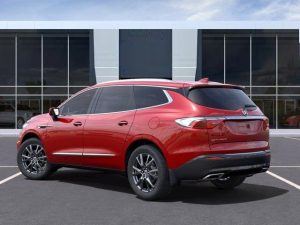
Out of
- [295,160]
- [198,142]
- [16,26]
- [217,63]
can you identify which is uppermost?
[16,26]

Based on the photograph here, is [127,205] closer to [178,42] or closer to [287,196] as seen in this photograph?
[287,196]

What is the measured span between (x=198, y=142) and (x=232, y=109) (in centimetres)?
73

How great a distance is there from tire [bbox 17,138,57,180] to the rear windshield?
3.14 metres

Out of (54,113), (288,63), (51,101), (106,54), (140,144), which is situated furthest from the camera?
(288,63)

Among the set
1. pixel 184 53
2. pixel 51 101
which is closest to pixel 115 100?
pixel 184 53

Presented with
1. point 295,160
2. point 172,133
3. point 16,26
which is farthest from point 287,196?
point 16,26

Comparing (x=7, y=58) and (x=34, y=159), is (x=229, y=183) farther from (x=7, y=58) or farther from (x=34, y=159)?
(x=7, y=58)

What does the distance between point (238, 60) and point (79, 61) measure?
957cm

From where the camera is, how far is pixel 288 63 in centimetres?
3142

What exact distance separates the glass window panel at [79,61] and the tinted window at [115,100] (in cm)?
2326

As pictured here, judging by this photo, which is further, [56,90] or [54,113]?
[56,90]

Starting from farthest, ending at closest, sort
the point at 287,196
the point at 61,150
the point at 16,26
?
the point at 16,26 < the point at 61,150 < the point at 287,196

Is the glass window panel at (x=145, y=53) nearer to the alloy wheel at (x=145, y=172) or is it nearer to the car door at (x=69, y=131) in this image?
the car door at (x=69, y=131)

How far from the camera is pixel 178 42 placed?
3075 cm
